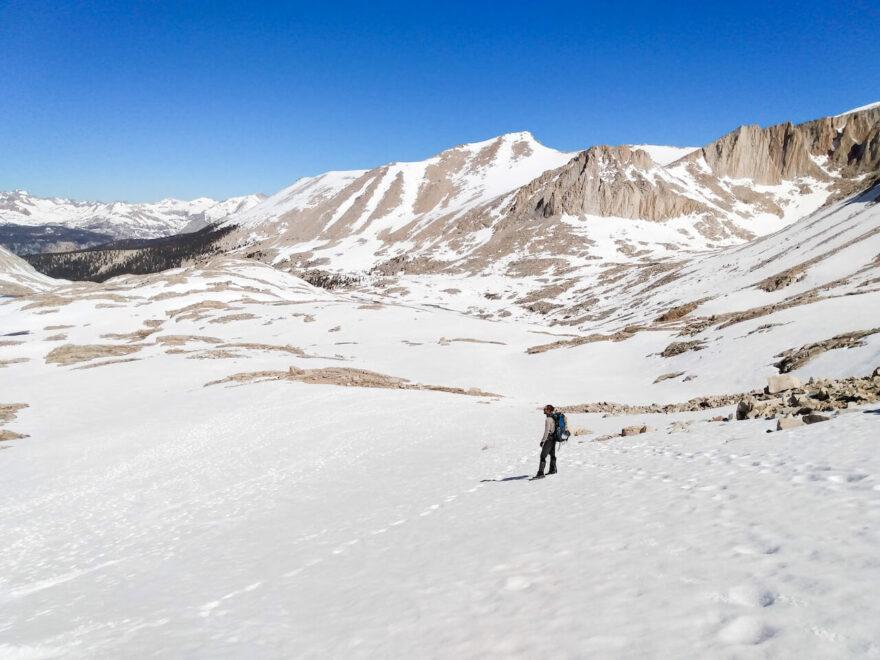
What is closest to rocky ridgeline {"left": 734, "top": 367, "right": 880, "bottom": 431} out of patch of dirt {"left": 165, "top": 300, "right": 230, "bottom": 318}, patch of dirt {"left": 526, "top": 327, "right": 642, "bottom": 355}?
patch of dirt {"left": 526, "top": 327, "right": 642, "bottom": 355}

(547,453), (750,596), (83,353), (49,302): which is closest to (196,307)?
(49,302)

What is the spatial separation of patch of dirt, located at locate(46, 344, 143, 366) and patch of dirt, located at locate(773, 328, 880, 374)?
162 feet

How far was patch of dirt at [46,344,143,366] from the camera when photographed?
136 ft

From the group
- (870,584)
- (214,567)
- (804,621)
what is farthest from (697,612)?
(214,567)

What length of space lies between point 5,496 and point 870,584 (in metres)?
21.1

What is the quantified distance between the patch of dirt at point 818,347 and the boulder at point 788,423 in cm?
1290

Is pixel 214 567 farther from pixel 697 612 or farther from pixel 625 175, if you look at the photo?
pixel 625 175

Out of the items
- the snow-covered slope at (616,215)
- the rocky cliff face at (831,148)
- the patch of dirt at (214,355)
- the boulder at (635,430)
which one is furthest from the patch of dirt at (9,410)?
the rocky cliff face at (831,148)

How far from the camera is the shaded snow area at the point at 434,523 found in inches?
187

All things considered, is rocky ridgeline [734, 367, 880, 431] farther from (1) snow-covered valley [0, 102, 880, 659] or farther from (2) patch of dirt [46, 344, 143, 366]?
(2) patch of dirt [46, 344, 143, 366]

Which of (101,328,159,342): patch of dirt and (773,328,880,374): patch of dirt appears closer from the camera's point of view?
(773,328,880,374): patch of dirt

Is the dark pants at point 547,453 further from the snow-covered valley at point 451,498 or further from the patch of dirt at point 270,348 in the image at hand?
the patch of dirt at point 270,348

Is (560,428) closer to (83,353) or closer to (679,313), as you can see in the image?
(83,353)

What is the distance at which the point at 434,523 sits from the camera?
31.2ft
